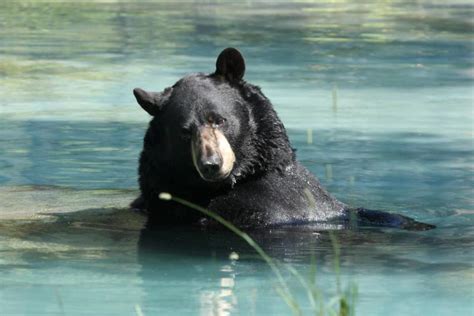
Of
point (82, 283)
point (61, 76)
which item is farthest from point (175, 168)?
point (61, 76)

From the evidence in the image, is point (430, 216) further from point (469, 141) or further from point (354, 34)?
point (354, 34)

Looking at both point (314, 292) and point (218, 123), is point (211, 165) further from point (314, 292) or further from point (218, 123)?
point (314, 292)

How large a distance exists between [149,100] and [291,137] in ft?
14.7

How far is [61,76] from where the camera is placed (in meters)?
18.2

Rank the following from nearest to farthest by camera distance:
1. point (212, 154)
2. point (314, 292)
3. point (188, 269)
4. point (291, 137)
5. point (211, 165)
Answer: point (314, 292) → point (188, 269) → point (211, 165) → point (212, 154) → point (291, 137)

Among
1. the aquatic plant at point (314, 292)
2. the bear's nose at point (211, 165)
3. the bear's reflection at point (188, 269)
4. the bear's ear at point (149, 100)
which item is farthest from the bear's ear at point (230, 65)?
the aquatic plant at point (314, 292)

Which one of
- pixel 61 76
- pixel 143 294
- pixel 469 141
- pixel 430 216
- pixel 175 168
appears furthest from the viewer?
pixel 61 76

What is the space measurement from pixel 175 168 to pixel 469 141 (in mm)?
4865

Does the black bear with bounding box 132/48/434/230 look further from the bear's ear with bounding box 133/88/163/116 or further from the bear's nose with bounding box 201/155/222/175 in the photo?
the bear's nose with bounding box 201/155/222/175

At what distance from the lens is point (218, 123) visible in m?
8.82

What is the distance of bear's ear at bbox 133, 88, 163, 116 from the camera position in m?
8.84

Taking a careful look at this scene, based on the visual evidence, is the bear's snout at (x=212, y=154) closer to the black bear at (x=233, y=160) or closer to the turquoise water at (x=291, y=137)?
the black bear at (x=233, y=160)

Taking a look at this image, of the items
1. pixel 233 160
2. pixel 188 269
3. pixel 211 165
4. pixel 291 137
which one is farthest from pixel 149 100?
pixel 291 137

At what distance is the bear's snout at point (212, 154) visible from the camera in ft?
27.1
